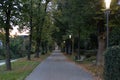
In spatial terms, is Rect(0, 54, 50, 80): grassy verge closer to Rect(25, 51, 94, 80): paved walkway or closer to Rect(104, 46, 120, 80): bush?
Rect(25, 51, 94, 80): paved walkway

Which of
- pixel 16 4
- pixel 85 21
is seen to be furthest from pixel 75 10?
pixel 16 4

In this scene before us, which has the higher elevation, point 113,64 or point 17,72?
point 113,64

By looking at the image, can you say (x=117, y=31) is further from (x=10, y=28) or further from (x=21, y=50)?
(x=21, y=50)

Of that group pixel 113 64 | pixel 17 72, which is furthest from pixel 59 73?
pixel 113 64

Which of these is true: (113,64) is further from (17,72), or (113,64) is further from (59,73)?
(17,72)

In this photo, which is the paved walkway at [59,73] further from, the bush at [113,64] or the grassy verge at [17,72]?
the bush at [113,64]

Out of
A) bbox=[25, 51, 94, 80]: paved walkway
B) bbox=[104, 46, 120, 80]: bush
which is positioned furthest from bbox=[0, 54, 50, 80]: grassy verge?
bbox=[104, 46, 120, 80]: bush

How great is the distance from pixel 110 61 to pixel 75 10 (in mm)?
18223

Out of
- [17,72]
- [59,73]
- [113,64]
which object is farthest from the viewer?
[17,72]

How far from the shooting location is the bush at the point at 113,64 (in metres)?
13.9

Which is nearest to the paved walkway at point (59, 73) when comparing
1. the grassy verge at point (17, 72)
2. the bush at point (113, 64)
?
the grassy verge at point (17, 72)

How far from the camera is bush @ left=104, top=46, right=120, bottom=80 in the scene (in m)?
13.9

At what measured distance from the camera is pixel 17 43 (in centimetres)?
8219

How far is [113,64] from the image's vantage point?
13992 millimetres
